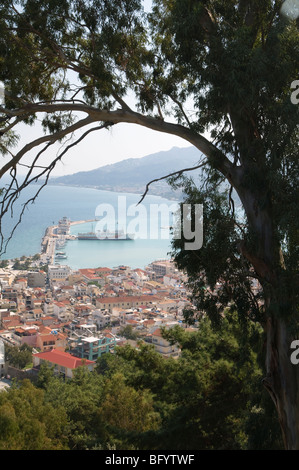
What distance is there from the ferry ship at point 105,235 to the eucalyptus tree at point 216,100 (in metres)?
40.6

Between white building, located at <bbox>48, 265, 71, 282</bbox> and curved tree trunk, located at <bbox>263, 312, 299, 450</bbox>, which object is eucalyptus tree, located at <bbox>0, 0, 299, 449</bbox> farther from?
white building, located at <bbox>48, 265, 71, 282</bbox>

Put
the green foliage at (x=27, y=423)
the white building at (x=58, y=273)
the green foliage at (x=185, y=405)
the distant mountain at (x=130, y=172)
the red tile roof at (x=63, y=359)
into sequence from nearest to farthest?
the green foliage at (x=185, y=405)
the green foliage at (x=27, y=423)
the red tile roof at (x=63, y=359)
the white building at (x=58, y=273)
the distant mountain at (x=130, y=172)

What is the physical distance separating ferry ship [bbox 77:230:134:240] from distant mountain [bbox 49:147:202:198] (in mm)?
20902

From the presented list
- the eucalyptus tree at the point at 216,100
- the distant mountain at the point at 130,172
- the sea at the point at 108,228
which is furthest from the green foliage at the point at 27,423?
the distant mountain at the point at 130,172

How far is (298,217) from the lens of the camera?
2475mm

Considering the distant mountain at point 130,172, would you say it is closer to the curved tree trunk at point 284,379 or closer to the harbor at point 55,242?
the harbor at point 55,242

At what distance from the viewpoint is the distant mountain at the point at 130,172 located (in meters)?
73.1

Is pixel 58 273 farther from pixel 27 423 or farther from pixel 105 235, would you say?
pixel 27 423

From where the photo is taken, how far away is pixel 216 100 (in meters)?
2.87

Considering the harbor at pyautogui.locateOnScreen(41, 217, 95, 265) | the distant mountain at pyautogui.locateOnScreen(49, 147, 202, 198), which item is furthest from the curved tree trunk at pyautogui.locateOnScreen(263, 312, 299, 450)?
the distant mountain at pyautogui.locateOnScreen(49, 147, 202, 198)

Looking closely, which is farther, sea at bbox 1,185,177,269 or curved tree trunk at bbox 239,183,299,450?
sea at bbox 1,185,177,269

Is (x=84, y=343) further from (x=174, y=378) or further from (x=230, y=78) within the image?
(x=230, y=78)

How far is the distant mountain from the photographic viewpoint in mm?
73062

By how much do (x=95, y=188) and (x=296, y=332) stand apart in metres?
82.9
